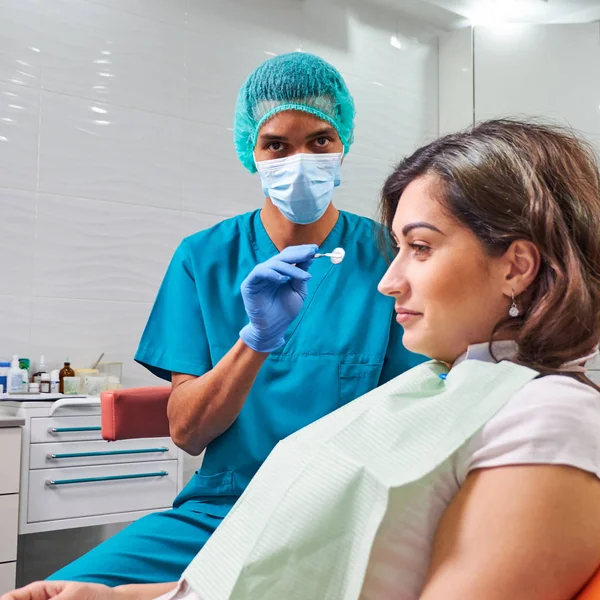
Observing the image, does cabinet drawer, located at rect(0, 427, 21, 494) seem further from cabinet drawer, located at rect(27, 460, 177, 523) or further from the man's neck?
the man's neck

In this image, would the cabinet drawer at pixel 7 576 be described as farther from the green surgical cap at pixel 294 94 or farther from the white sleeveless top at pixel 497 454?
the white sleeveless top at pixel 497 454

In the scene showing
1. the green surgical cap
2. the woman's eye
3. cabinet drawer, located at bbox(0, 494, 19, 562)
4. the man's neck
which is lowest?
cabinet drawer, located at bbox(0, 494, 19, 562)

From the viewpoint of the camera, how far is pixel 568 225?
846 millimetres

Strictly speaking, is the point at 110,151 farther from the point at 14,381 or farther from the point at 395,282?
the point at 395,282

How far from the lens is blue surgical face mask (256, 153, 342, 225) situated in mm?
1545

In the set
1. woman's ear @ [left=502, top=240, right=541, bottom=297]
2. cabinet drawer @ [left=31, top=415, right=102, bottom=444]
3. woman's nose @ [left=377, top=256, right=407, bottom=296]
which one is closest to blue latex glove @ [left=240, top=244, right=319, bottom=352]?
woman's nose @ [left=377, top=256, right=407, bottom=296]

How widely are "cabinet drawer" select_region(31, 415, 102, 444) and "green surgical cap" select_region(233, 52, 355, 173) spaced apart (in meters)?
1.42

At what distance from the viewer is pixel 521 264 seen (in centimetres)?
84

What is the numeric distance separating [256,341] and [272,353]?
183 mm

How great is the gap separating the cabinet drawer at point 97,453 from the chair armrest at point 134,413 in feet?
3.60

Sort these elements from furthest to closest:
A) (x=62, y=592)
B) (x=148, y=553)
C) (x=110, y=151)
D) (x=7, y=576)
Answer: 1. (x=110, y=151)
2. (x=7, y=576)
3. (x=148, y=553)
4. (x=62, y=592)

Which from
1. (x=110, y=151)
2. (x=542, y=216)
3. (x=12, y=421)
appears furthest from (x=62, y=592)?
(x=110, y=151)

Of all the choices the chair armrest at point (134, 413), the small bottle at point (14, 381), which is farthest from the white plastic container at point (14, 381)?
the chair armrest at point (134, 413)

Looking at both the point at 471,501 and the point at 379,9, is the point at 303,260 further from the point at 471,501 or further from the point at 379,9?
the point at 379,9
